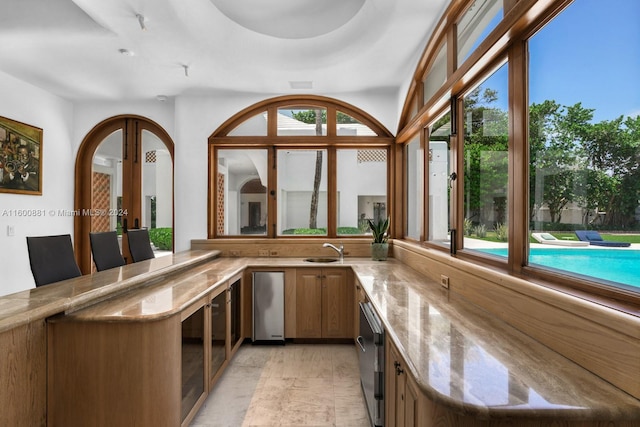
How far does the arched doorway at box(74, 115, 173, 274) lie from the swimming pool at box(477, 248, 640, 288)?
167 inches

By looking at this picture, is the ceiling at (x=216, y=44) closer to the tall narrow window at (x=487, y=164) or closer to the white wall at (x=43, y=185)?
the white wall at (x=43, y=185)

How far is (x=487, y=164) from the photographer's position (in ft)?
7.24

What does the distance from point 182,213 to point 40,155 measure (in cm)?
171

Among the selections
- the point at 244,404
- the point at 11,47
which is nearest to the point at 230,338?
the point at 244,404

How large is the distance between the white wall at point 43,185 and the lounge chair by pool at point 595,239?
15.8 feet

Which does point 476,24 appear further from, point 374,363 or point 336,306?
point 336,306

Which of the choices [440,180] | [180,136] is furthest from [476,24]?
[180,136]

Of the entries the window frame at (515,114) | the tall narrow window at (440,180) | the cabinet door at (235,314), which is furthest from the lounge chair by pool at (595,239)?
the cabinet door at (235,314)

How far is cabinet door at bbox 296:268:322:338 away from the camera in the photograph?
12.0 ft

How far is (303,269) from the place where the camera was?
3.68 metres

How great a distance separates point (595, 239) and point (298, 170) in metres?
3.42

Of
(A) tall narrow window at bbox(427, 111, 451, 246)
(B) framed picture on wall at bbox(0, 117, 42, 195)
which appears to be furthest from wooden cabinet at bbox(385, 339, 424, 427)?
(B) framed picture on wall at bbox(0, 117, 42, 195)

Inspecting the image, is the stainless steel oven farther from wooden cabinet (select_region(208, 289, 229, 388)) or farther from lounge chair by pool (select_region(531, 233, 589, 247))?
wooden cabinet (select_region(208, 289, 229, 388))

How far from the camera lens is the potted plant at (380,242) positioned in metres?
3.97
